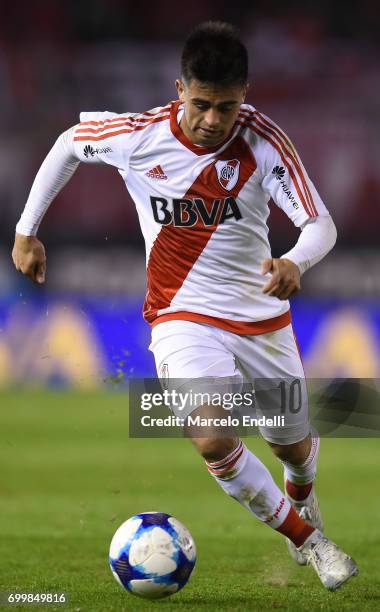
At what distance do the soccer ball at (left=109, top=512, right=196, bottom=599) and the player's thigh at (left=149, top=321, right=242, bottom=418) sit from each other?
0.52 meters

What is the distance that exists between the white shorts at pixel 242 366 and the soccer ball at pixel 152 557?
532 mm

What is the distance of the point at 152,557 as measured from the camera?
469 cm

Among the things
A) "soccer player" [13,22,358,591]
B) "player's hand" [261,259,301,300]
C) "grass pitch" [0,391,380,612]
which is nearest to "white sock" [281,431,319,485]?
"soccer player" [13,22,358,591]

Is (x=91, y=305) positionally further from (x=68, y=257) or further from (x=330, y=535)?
(x=330, y=535)

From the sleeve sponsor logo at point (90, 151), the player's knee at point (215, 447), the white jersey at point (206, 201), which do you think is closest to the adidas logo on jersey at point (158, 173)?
the white jersey at point (206, 201)

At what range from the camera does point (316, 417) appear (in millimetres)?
6617

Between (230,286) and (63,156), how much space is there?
109 centimetres

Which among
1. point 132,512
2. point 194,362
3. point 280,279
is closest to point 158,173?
point 194,362

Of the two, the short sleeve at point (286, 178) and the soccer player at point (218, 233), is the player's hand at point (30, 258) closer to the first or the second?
the soccer player at point (218, 233)

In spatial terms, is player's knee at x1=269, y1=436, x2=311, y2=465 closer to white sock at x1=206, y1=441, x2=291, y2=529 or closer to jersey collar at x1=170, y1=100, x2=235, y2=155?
white sock at x1=206, y1=441, x2=291, y2=529

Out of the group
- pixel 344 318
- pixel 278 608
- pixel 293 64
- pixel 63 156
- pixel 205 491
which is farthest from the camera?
pixel 293 64

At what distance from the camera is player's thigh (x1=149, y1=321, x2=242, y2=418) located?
491 centimetres

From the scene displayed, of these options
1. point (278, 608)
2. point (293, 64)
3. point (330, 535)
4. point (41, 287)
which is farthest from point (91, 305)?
point (278, 608)

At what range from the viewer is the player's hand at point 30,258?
5418mm
